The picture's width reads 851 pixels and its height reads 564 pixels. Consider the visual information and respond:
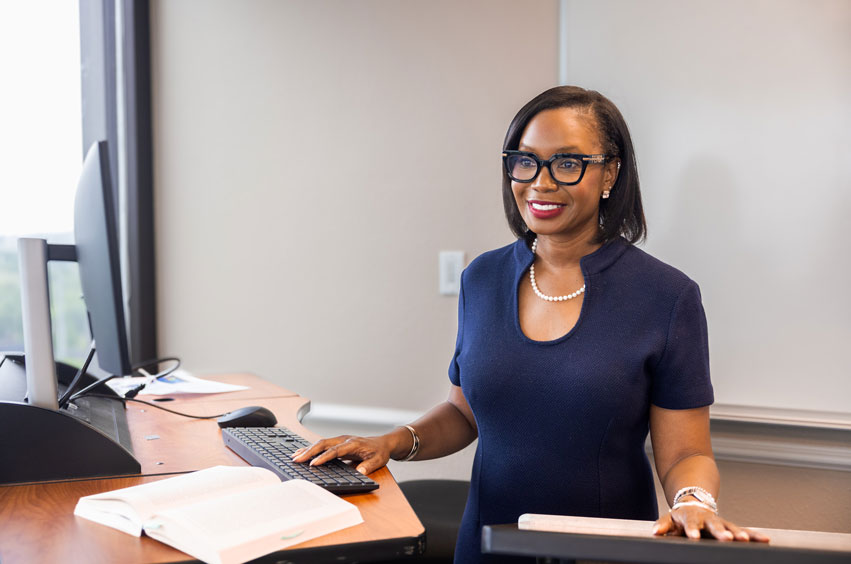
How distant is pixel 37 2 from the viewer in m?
2.53

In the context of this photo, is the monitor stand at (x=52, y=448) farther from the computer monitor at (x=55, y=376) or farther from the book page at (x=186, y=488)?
the book page at (x=186, y=488)

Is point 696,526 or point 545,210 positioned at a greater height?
point 545,210

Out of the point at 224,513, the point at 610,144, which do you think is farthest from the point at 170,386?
the point at 610,144

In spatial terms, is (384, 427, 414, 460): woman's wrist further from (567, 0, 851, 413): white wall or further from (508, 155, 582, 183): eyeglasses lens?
(567, 0, 851, 413): white wall

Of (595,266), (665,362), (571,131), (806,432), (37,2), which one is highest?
(37,2)

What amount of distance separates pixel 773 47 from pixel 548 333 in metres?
1.05

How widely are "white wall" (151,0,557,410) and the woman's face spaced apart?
80 cm

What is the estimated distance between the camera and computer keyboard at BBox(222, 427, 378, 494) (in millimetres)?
1131

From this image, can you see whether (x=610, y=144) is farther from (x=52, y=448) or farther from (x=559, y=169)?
(x=52, y=448)

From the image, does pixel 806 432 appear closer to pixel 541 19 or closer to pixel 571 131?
pixel 571 131

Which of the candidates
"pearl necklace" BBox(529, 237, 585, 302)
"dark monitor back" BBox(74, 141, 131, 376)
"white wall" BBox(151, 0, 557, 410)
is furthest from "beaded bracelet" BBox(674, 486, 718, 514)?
"white wall" BBox(151, 0, 557, 410)

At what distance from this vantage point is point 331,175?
2480 mm

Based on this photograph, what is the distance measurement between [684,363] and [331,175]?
147 centimetres

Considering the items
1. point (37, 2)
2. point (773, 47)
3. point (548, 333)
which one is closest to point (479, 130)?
point (773, 47)
